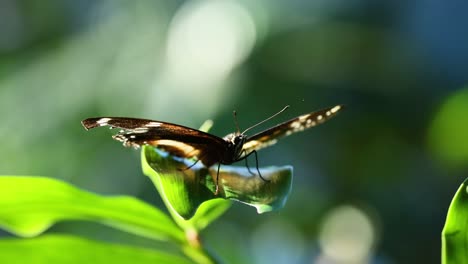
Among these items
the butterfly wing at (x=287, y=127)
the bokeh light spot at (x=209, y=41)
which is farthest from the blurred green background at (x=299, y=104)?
the butterfly wing at (x=287, y=127)

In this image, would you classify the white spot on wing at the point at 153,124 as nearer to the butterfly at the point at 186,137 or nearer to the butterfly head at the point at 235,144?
the butterfly at the point at 186,137

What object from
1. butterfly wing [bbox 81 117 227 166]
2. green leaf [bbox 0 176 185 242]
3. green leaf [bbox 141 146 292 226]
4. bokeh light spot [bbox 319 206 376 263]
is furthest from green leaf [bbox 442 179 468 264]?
bokeh light spot [bbox 319 206 376 263]

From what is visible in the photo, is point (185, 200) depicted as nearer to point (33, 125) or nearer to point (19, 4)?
point (33, 125)

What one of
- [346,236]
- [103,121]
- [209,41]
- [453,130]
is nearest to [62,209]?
[103,121]

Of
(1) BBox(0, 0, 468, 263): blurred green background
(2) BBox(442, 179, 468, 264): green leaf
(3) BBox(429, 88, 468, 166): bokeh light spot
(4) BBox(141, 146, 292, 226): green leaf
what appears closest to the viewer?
(2) BBox(442, 179, 468, 264): green leaf

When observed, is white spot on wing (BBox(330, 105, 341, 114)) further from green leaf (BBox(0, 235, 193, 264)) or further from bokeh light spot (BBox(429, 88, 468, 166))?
bokeh light spot (BBox(429, 88, 468, 166))

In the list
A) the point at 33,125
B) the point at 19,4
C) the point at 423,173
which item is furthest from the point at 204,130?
the point at 19,4
